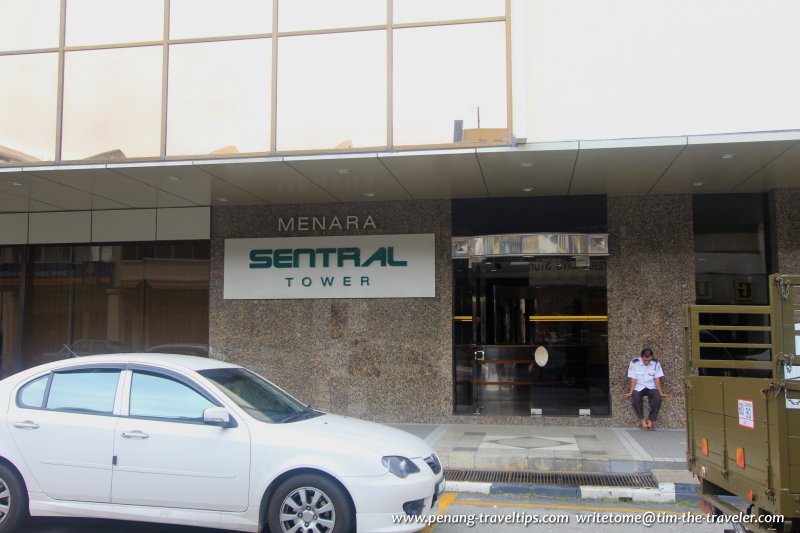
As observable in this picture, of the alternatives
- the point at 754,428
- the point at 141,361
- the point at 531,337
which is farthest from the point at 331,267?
the point at 754,428

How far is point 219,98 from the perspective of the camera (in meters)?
10.0

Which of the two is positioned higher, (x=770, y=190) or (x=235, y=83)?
(x=235, y=83)

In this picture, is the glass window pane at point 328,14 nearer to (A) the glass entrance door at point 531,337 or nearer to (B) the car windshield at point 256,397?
(A) the glass entrance door at point 531,337

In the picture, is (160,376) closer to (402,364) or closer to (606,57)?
(402,364)

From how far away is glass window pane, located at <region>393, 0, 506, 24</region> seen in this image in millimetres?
9508

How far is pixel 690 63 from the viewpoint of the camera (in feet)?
30.7

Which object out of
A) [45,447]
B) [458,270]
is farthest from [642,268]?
[45,447]

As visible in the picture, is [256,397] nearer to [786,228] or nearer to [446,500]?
[446,500]

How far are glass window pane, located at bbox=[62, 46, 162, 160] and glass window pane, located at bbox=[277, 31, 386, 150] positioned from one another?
1.98 meters

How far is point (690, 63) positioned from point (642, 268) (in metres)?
3.65

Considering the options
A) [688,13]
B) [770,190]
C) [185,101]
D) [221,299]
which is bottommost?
[221,299]

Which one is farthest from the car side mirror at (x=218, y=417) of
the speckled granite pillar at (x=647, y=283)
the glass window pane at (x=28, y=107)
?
the speckled granite pillar at (x=647, y=283)

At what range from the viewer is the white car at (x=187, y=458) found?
17.4ft

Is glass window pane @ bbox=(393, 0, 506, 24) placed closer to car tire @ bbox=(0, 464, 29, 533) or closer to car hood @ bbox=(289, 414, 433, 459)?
car hood @ bbox=(289, 414, 433, 459)
